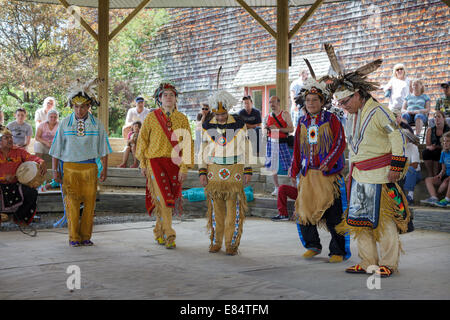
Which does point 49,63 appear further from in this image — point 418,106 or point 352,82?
point 352,82

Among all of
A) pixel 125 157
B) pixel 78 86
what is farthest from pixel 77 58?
pixel 78 86

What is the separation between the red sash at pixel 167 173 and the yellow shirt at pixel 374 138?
2.12 metres

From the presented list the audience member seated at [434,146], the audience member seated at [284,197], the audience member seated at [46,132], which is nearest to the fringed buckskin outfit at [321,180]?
the audience member seated at [284,197]

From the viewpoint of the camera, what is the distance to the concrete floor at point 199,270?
3.99 m

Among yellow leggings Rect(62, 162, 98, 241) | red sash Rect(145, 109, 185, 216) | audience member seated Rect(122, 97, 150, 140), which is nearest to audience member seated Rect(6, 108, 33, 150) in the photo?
audience member seated Rect(122, 97, 150, 140)

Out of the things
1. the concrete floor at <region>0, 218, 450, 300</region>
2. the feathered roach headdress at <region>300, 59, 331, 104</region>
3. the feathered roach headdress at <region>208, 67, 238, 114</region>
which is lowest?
the concrete floor at <region>0, 218, 450, 300</region>

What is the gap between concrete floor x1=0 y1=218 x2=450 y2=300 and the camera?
3.99m

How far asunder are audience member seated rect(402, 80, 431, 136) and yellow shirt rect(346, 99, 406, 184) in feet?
16.8

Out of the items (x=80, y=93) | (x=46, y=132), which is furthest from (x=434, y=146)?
(x=46, y=132)

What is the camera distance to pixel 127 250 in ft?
19.2

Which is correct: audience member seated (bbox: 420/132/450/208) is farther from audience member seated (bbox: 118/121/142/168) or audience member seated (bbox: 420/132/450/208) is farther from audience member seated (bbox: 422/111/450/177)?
audience member seated (bbox: 118/121/142/168)

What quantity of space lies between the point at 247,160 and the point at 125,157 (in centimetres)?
528

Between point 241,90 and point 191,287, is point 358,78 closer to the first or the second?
point 191,287

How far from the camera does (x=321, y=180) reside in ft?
17.7
